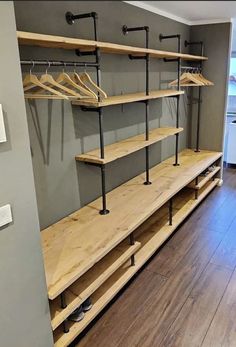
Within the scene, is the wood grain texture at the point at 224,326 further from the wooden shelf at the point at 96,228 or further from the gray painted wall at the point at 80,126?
the gray painted wall at the point at 80,126

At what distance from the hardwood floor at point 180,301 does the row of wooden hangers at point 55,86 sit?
4.56 ft

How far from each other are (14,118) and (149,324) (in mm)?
1478

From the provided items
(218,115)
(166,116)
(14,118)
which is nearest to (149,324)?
(14,118)

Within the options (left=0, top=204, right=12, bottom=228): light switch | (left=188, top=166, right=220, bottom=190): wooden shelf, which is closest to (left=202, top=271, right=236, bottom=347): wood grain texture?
(left=0, top=204, right=12, bottom=228): light switch

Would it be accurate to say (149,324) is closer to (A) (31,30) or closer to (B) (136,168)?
(B) (136,168)

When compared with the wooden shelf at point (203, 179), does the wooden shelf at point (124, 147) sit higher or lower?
higher

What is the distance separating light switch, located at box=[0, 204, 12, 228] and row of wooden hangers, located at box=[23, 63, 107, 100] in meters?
0.65

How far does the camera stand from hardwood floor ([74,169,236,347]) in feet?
5.76

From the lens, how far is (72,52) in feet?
6.52

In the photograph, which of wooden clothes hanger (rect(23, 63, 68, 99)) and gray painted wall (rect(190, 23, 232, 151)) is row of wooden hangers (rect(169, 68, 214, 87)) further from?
wooden clothes hanger (rect(23, 63, 68, 99))

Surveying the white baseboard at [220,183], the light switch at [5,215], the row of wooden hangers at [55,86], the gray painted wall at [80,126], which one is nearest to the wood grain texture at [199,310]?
the gray painted wall at [80,126]

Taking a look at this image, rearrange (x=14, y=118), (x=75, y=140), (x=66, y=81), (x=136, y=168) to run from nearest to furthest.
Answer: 1. (x=14, y=118)
2. (x=66, y=81)
3. (x=75, y=140)
4. (x=136, y=168)

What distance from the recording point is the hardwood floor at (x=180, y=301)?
5.76 feet

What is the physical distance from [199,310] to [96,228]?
860mm
